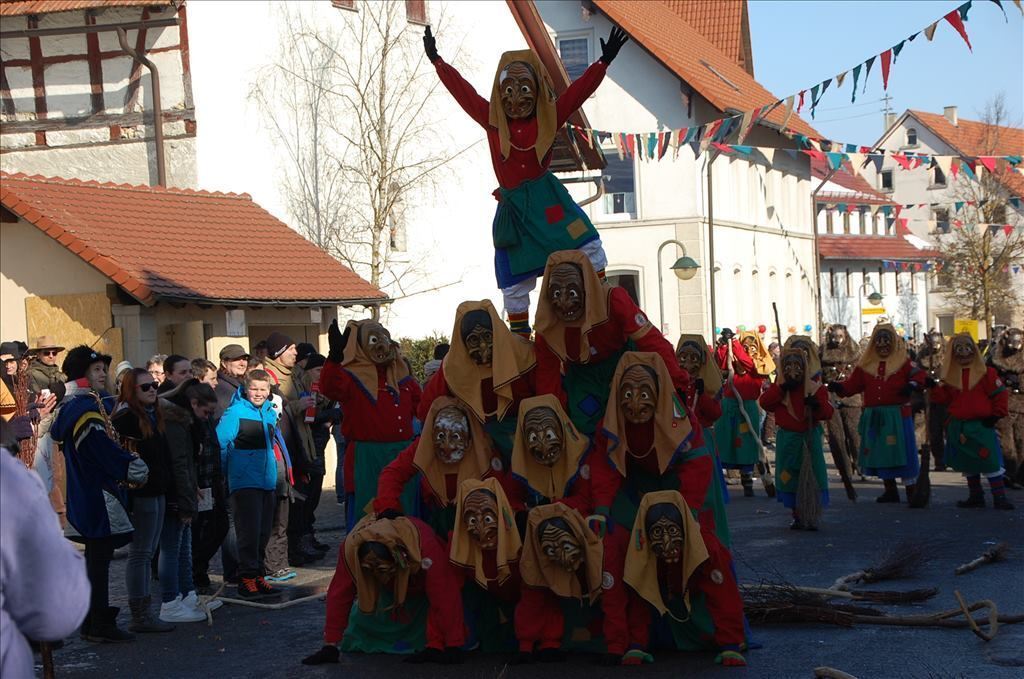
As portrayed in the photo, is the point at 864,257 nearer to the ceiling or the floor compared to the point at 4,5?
nearer to the floor

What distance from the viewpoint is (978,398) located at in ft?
50.9

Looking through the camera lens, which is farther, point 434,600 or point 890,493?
point 890,493

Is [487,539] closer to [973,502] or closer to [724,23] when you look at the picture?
[973,502]

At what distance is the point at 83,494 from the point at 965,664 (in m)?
5.38

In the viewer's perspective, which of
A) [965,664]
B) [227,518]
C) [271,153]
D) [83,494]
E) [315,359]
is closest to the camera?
[965,664]

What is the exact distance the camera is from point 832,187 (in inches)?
2421

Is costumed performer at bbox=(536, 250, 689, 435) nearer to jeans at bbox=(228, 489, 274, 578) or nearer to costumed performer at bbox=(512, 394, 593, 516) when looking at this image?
costumed performer at bbox=(512, 394, 593, 516)

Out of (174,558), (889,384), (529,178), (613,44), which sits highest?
(613,44)

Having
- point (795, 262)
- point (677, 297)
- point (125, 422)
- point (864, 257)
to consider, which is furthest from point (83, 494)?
point (864, 257)

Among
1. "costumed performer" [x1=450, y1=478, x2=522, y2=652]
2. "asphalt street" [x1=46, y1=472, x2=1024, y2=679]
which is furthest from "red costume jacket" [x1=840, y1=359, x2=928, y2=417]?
"costumed performer" [x1=450, y1=478, x2=522, y2=652]

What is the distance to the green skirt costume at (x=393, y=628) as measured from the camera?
8477 millimetres

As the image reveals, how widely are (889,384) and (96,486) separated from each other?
955 centimetres

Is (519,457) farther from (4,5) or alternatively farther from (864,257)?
(864,257)

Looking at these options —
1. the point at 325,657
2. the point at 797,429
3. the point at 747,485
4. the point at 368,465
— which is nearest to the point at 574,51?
the point at 747,485
